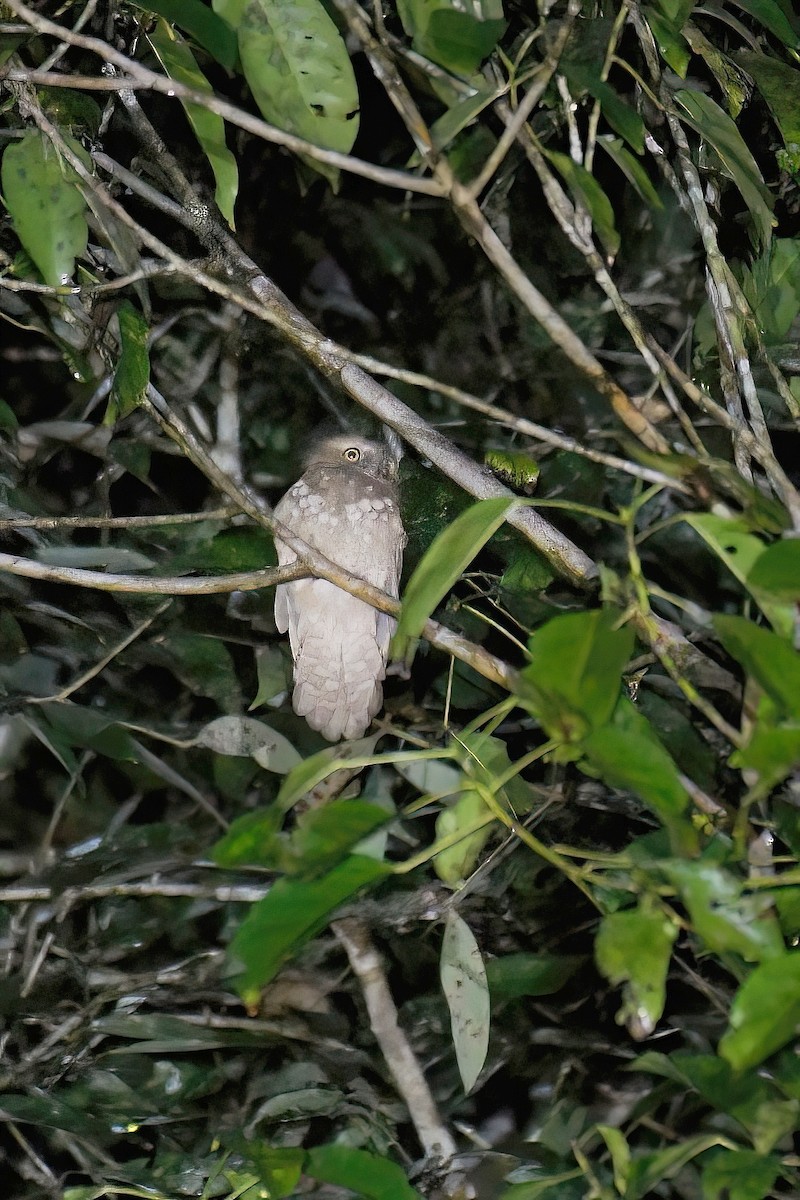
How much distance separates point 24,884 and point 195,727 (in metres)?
0.36

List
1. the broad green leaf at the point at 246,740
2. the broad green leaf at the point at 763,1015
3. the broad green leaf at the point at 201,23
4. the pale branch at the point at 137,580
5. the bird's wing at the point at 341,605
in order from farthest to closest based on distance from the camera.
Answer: the bird's wing at the point at 341,605 < the broad green leaf at the point at 246,740 < the pale branch at the point at 137,580 < the broad green leaf at the point at 201,23 < the broad green leaf at the point at 763,1015

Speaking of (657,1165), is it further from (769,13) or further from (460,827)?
(769,13)

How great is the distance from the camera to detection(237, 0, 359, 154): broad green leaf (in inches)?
42.3

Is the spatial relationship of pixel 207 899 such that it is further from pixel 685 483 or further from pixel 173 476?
pixel 685 483

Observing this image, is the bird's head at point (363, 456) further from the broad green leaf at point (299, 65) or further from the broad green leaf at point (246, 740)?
the broad green leaf at point (299, 65)

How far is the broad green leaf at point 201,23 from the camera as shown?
39.1 inches

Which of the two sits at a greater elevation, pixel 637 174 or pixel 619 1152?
pixel 637 174

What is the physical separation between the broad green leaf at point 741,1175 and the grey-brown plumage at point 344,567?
3.89 feet

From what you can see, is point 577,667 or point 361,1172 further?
point 361,1172

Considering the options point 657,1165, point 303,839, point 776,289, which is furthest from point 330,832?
point 776,289

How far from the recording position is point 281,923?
77cm

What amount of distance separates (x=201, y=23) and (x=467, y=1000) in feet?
3.18

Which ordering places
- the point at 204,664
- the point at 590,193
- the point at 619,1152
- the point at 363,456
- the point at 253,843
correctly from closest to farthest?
the point at 253,843 < the point at 619,1152 < the point at 590,193 < the point at 204,664 < the point at 363,456

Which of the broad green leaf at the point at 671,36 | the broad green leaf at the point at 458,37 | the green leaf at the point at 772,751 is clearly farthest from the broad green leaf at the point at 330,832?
the broad green leaf at the point at 671,36
